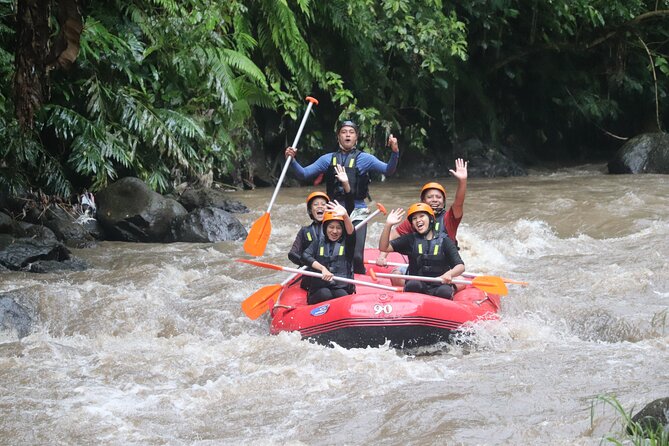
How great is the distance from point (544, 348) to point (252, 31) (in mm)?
9000

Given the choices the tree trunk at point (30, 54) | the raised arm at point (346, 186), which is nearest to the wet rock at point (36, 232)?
the raised arm at point (346, 186)

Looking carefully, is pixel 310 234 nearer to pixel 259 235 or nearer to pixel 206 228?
pixel 259 235

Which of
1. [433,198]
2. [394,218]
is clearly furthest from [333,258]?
[433,198]

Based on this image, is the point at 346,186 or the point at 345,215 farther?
the point at 346,186

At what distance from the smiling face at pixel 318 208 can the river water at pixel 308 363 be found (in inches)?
36.7

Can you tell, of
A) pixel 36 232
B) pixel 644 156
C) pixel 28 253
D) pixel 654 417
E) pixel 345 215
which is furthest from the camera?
pixel 644 156

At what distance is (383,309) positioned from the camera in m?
5.98

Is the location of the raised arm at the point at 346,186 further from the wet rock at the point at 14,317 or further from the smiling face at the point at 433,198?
the wet rock at the point at 14,317

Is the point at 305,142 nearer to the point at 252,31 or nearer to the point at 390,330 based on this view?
the point at 252,31

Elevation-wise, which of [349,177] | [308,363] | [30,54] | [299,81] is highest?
[299,81]

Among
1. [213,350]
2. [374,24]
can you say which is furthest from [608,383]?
[374,24]

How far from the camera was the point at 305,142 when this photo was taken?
14.7 meters

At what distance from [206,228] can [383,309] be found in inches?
181

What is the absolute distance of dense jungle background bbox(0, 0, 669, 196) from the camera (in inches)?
399
